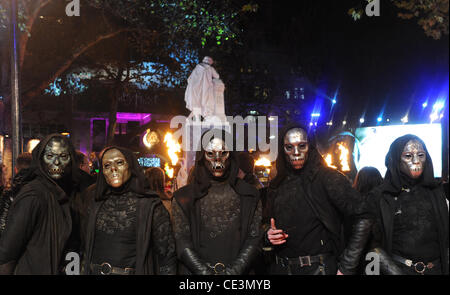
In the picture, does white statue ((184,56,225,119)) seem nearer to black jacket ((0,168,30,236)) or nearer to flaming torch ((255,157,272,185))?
flaming torch ((255,157,272,185))

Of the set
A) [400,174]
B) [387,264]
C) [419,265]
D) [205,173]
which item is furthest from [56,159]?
[419,265]

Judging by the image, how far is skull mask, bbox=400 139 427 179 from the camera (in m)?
3.56

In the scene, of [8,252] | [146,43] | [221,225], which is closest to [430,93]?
[146,43]

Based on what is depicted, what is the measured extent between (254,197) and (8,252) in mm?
2071

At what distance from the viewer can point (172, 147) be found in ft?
A: 32.0

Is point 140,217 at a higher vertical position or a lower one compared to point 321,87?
lower

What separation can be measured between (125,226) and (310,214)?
5.42 feet

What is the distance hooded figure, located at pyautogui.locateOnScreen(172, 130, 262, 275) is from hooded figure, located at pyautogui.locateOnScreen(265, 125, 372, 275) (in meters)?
0.24

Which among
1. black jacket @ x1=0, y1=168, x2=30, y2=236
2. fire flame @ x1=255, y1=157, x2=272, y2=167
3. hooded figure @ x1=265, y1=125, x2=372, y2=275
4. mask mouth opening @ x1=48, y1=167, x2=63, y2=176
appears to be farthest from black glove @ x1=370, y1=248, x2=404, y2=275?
fire flame @ x1=255, y1=157, x2=272, y2=167

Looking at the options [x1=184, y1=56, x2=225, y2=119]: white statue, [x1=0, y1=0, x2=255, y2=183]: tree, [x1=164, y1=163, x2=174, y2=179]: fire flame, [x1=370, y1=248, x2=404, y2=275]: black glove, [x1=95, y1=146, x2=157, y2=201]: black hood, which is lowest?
[x1=370, y1=248, x2=404, y2=275]: black glove

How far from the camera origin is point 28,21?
8477 mm

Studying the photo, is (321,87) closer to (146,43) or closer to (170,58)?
(170,58)

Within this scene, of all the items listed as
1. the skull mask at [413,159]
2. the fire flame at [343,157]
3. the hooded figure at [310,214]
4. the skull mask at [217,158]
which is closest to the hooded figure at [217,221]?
the skull mask at [217,158]

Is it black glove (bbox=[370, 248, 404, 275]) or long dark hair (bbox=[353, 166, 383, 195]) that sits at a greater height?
long dark hair (bbox=[353, 166, 383, 195])
